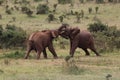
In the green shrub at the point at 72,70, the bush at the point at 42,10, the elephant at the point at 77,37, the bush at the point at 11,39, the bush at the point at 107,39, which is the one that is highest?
the green shrub at the point at 72,70

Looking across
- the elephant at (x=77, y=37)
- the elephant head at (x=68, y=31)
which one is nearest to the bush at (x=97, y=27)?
the elephant at (x=77, y=37)

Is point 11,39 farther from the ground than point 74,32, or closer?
closer

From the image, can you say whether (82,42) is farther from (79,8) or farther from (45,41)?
(79,8)

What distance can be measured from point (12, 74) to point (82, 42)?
646cm

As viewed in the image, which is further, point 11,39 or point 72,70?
point 11,39

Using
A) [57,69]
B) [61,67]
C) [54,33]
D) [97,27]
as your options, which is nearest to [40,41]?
[54,33]

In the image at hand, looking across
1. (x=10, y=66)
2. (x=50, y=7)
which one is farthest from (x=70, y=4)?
(x=10, y=66)

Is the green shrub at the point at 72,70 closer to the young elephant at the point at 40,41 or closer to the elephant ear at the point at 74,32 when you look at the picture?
the young elephant at the point at 40,41

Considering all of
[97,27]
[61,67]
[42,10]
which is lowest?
[42,10]

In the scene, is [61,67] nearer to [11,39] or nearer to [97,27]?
[11,39]

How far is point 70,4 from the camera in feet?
143

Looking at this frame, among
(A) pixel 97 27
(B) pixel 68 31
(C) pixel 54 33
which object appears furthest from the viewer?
(A) pixel 97 27

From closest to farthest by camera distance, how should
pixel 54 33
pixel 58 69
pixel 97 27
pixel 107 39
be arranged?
pixel 58 69, pixel 54 33, pixel 107 39, pixel 97 27

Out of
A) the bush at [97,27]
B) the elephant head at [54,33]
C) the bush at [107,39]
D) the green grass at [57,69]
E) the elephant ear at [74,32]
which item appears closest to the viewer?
the green grass at [57,69]
